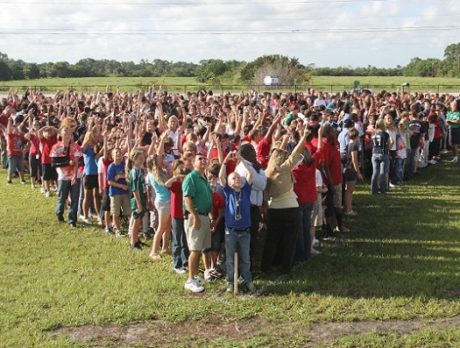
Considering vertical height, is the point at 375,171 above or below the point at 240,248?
above

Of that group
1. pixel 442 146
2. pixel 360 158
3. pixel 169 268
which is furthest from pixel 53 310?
pixel 442 146

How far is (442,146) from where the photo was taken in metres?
19.2

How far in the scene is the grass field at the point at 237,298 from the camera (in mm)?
6332

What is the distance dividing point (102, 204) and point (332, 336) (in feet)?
18.5

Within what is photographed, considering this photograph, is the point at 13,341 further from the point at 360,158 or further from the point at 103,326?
the point at 360,158

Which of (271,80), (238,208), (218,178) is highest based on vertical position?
(271,80)

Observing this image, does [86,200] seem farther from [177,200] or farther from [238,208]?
[238,208]

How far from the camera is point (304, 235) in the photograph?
877 cm

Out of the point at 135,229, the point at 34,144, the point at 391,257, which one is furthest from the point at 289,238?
the point at 34,144

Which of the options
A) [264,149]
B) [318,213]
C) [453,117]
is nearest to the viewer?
[264,149]

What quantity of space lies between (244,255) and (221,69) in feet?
207

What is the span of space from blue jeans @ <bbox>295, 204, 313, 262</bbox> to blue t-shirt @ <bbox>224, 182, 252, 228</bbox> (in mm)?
1260

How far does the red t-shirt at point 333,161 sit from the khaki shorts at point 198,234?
2918 millimetres

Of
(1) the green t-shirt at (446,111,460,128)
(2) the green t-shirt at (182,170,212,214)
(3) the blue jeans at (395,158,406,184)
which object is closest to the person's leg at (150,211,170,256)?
(2) the green t-shirt at (182,170,212,214)
